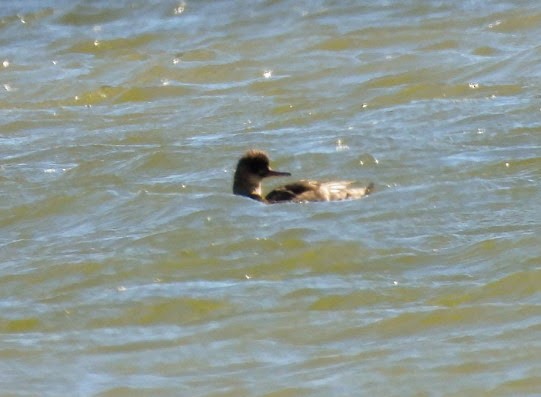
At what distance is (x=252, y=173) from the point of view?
1099 cm

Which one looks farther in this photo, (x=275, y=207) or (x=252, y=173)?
(x=252, y=173)

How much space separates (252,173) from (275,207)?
574 millimetres

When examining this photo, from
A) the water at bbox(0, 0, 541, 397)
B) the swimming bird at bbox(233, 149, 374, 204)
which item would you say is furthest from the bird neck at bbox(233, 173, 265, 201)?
the water at bbox(0, 0, 541, 397)

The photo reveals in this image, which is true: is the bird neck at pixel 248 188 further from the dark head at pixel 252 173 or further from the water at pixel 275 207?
the water at pixel 275 207

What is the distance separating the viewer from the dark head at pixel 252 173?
10.9 m

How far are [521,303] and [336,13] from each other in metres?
9.84

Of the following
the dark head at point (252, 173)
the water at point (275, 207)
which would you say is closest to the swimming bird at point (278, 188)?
the dark head at point (252, 173)

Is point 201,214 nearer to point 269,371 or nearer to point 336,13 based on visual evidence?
point 269,371

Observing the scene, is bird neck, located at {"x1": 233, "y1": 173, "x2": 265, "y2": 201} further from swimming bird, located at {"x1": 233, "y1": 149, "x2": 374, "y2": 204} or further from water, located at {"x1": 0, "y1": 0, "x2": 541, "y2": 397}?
water, located at {"x1": 0, "y1": 0, "x2": 541, "y2": 397}

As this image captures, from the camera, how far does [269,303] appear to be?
816 centimetres

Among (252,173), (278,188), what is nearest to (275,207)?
(278,188)

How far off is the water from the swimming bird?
14 centimetres

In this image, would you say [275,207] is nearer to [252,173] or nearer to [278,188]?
[278,188]

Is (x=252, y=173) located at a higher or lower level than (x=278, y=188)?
higher
